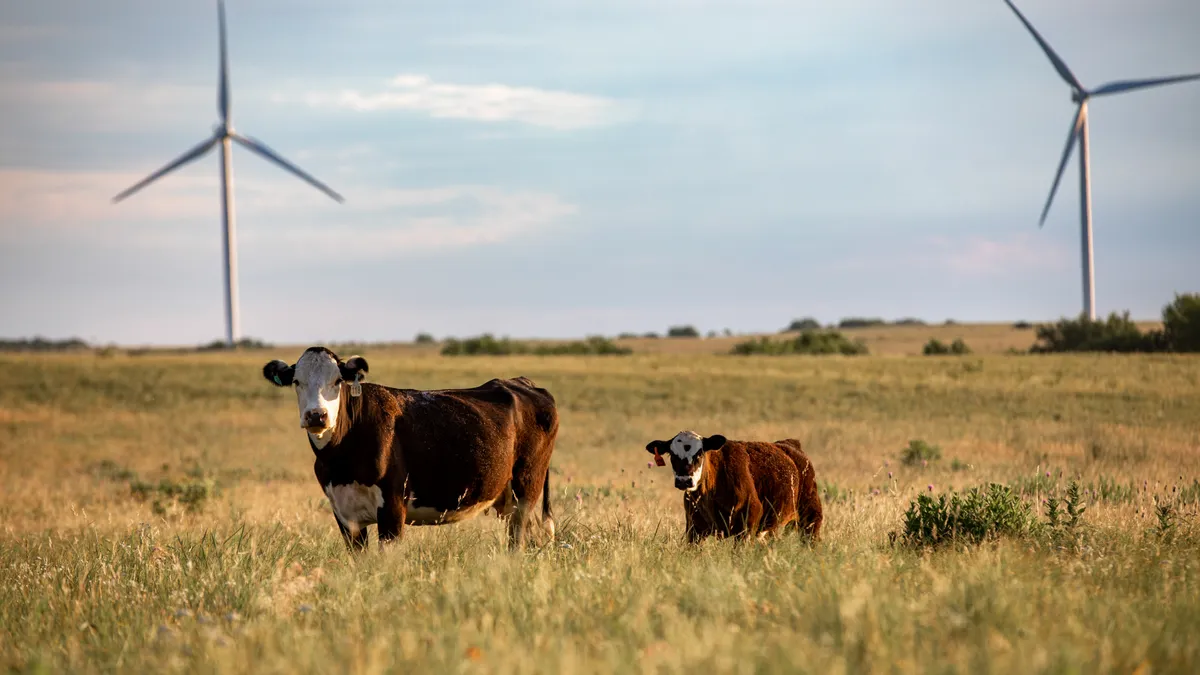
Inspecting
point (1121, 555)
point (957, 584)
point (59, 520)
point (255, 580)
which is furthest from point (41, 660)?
point (59, 520)

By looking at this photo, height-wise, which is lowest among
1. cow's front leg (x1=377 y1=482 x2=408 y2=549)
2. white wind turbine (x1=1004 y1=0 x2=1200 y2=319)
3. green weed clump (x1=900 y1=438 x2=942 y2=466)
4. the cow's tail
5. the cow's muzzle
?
green weed clump (x1=900 y1=438 x2=942 y2=466)

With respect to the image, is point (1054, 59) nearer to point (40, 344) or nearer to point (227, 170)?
point (227, 170)

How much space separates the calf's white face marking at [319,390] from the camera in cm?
906

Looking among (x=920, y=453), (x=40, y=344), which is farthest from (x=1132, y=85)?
(x=40, y=344)

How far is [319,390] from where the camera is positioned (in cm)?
921

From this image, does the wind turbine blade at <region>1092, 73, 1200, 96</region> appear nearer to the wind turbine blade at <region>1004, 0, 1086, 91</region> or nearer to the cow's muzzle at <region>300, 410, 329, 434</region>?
the wind turbine blade at <region>1004, 0, 1086, 91</region>

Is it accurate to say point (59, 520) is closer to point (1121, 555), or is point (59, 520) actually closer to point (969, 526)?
point (969, 526)

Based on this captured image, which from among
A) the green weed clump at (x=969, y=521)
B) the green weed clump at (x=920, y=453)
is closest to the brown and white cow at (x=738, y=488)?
the green weed clump at (x=969, y=521)

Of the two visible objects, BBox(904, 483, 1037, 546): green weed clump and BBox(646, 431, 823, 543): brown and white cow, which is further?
BBox(904, 483, 1037, 546): green weed clump

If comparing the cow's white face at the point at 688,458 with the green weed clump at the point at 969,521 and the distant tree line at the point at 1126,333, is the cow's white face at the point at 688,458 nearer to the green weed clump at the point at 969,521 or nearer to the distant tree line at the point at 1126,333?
the green weed clump at the point at 969,521

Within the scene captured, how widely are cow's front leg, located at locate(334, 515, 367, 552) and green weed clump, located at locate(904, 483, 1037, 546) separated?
4487 mm

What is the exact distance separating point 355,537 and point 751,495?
10.9 feet

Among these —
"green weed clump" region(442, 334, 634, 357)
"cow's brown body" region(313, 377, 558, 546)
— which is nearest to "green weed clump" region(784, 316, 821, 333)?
"green weed clump" region(442, 334, 634, 357)

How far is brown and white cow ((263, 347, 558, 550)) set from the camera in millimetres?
9453
